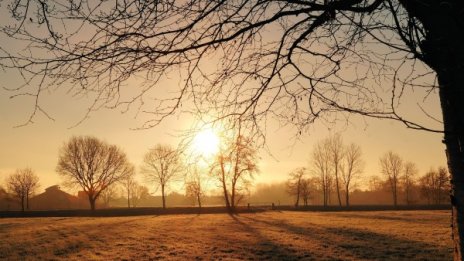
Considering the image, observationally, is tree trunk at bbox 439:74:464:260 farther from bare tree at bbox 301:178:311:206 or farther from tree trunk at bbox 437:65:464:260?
bare tree at bbox 301:178:311:206

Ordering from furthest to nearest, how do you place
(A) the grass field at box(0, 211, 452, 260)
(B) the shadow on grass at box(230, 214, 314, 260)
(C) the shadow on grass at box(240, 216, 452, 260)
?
(A) the grass field at box(0, 211, 452, 260) < (B) the shadow on grass at box(230, 214, 314, 260) < (C) the shadow on grass at box(240, 216, 452, 260)

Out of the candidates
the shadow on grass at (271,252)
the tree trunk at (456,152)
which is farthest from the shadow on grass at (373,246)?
the tree trunk at (456,152)

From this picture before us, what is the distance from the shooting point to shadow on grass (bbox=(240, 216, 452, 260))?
51.7ft

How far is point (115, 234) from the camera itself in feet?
83.4

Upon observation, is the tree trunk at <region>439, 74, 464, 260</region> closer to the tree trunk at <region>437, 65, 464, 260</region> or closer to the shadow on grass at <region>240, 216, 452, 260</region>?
the tree trunk at <region>437, 65, 464, 260</region>

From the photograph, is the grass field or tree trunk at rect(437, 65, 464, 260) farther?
the grass field

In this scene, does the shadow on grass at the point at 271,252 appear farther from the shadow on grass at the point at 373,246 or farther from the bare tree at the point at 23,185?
the bare tree at the point at 23,185


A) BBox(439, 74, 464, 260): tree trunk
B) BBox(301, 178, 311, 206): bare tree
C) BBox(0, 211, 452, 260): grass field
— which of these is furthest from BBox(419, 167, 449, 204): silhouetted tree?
BBox(439, 74, 464, 260): tree trunk

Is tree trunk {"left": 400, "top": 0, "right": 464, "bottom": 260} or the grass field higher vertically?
tree trunk {"left": 400, "top": 0, "right": 464, "bottom": 260}

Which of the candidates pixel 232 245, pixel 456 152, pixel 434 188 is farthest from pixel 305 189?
pixel 456 152

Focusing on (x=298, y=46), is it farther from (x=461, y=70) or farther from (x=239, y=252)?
(x=239, y=252)

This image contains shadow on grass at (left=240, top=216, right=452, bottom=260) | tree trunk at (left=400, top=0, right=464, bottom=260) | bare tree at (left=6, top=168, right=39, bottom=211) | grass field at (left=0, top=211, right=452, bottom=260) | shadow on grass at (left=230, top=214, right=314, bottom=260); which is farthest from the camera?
bare tree at (left=6, top=168, right=39, bottom=211)

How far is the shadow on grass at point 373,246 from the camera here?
15.8 metres

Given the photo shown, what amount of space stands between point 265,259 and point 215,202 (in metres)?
131
